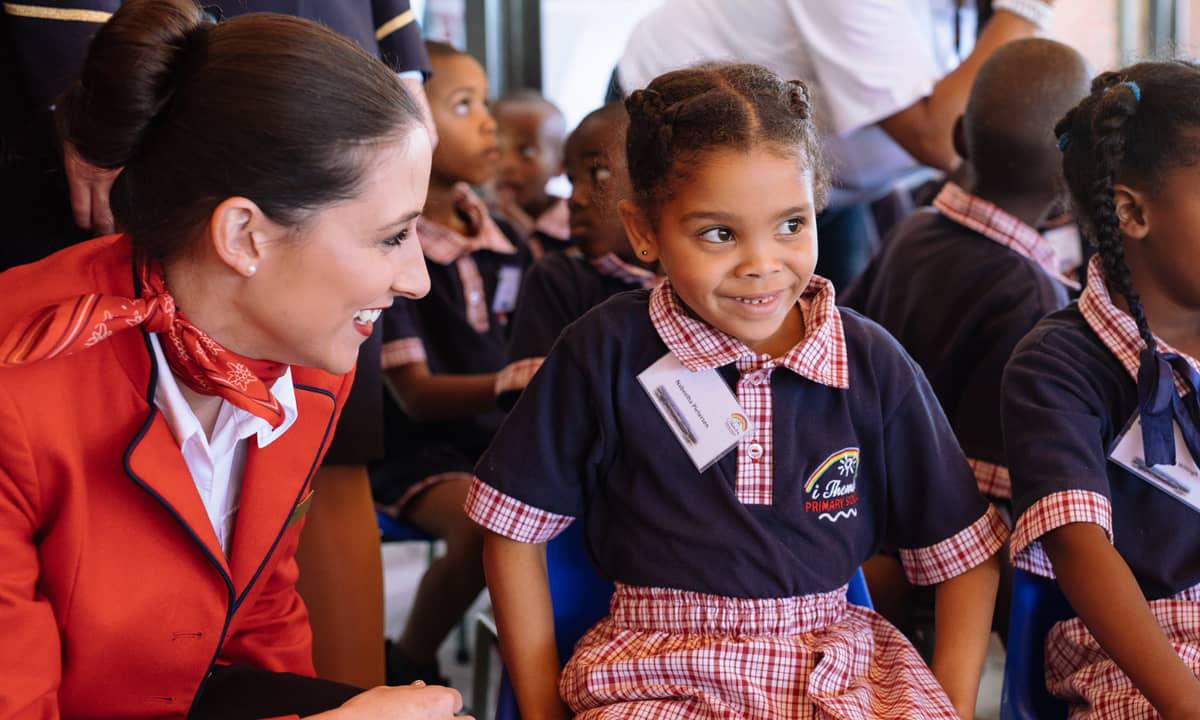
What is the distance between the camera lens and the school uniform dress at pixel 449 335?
2332 millimetres

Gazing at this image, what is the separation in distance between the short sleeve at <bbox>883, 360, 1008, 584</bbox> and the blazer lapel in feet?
2.16

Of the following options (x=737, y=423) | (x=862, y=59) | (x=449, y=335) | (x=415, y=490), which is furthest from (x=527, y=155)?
(x=737, y=423)

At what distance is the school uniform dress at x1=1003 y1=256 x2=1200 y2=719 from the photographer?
50.0 inches

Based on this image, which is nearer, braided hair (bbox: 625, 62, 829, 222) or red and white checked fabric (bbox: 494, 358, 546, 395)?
braided hair (bbox: 625, 62, 829, 222)

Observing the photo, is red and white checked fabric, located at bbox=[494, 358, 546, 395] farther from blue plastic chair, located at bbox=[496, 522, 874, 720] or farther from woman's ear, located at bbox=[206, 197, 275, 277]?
woman's ear, located at bbox=[206, 197, 275, 277]

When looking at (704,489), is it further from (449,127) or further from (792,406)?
(449,127)

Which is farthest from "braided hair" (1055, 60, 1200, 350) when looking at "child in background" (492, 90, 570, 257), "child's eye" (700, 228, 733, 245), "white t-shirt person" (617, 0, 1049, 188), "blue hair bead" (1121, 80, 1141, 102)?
"child in background" (492, 90, 570, 257)

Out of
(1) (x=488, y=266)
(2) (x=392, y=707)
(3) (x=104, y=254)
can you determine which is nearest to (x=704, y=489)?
(2) (x=392, y=707)

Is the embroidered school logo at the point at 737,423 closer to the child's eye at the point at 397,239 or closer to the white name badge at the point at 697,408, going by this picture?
the white name badge at the point at 697,408

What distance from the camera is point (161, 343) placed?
1.14 m

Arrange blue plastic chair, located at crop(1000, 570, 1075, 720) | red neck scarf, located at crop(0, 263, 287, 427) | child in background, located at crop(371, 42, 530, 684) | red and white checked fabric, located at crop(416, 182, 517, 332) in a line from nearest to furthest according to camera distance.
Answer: red neck scarf, located at crop(0, 263, 287, 427)
blue plastic chair, located at crop(1000, 570, 1075, 720)
child in background, located at crop(371, 42, 530, 684)
red and white checked fabric, located at crop(416, 182, 517, 332)

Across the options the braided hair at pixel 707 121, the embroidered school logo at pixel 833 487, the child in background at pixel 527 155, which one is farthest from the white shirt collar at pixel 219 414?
the child in background at pixel 527 155

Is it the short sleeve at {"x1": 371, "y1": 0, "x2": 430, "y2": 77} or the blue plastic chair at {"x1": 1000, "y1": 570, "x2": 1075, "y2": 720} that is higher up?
the short sleeve at {"x1": 371, "y1": 0, "x2": 430, "y2": 77}

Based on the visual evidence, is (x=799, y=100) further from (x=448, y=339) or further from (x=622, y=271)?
(x=448, y=339)
